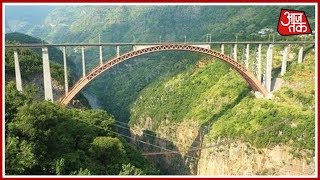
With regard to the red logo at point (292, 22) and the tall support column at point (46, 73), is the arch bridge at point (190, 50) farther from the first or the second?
the red logo at point (292, 22)

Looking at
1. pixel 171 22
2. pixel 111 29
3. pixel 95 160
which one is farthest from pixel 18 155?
pixel 111 29

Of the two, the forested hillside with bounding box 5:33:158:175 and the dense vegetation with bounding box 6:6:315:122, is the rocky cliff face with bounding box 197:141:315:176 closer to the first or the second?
the forested hillside with bounding box 5:33:158:175

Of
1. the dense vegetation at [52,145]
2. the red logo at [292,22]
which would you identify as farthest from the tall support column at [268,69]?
the red logo at [292,22]

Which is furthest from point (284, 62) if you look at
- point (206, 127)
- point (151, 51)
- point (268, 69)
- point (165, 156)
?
point (165, 156)

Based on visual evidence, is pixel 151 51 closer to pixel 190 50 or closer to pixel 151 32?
pixel 190 50

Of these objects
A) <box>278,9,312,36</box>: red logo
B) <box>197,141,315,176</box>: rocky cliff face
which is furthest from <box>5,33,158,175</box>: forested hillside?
<box>197,141,315,176</box>: rocky cliff face
